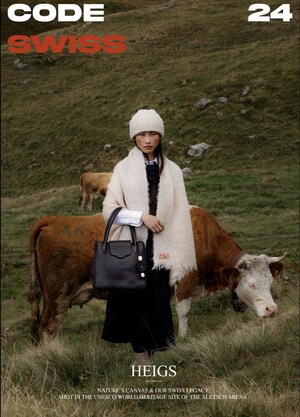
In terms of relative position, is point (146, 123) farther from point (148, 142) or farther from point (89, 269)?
point (89, 269)

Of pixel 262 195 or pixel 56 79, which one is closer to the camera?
pixel 262 195

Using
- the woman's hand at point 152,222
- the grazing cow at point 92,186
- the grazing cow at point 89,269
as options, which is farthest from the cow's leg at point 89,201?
the woman's hand at point 152,222

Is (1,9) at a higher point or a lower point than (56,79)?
higher

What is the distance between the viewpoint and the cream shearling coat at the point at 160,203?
6.26 meters

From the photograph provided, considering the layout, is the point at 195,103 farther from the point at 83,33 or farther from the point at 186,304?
the point at 186,304

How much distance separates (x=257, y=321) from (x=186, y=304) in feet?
2.49

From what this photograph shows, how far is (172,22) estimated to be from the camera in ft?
30.0

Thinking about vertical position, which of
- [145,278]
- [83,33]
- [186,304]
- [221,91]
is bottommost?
[186,304]

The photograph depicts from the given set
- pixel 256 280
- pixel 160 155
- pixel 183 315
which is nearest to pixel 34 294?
pixel 183 315

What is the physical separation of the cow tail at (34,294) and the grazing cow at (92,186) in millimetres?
666

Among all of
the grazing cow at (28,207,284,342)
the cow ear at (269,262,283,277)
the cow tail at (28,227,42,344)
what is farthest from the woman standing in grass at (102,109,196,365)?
the cow tail at (28,227,42,344)

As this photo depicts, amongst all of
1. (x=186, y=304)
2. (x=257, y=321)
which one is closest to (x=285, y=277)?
(x=257, y=321)

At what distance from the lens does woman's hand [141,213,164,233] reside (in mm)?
6106

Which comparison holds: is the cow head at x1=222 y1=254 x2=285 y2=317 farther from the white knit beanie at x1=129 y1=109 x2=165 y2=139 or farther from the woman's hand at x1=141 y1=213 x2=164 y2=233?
the white knit beanie at x1=129 y1=109 x2=165 y2=139
